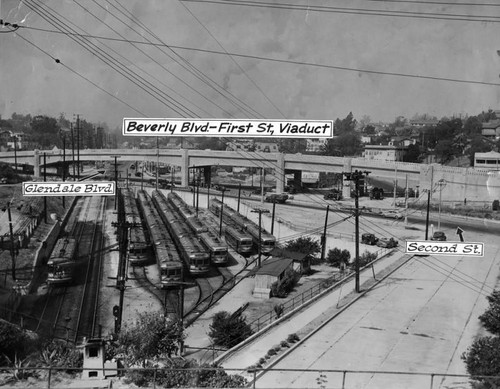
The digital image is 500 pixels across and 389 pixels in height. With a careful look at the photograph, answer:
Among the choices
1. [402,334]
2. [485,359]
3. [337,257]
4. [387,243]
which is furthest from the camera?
[387,243]

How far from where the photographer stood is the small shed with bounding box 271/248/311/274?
127ft

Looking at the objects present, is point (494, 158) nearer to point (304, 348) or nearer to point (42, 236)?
point (42, 236)

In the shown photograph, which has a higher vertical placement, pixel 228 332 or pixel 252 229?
pixel 252 229

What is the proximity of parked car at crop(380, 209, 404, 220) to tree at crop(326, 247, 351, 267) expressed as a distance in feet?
53.7

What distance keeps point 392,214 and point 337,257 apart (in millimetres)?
20345

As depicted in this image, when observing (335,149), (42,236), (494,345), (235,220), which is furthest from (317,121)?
(335,149)

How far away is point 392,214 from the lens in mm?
61125

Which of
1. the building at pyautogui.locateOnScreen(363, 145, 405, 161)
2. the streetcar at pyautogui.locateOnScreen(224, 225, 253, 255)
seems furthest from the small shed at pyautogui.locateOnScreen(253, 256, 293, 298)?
the building at pyautogui.locateOnScreen(363, 145, 405, 161)

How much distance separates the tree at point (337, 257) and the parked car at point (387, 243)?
3124mm

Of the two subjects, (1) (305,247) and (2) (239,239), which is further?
(2) (239,239)

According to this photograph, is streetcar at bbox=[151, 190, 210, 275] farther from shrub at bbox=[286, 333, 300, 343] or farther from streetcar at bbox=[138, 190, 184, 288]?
shrub at bbox=[286, 333, 300, 343]

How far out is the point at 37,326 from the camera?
2591 centimetres

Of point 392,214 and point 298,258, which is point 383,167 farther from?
point 298,258

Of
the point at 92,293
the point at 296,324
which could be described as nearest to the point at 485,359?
the point at 296,324
